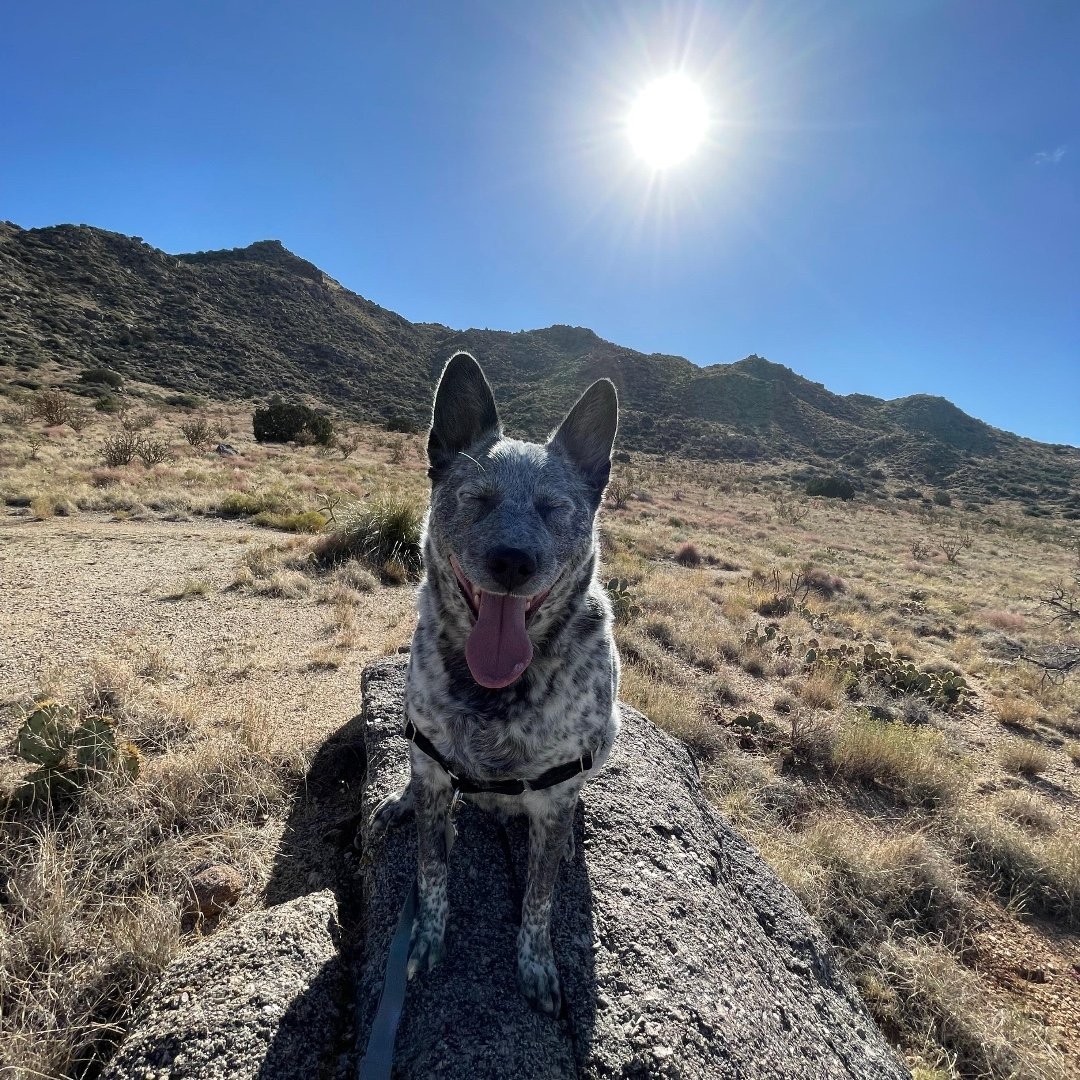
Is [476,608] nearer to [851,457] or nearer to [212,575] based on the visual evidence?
[212,575]

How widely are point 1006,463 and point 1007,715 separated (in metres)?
81.0

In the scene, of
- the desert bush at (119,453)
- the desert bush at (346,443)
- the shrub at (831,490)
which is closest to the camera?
the desert bush at (119,453)

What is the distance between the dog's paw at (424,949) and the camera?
7.29 feet

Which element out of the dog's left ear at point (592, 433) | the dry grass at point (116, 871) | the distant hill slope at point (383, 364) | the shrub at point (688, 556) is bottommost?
the dry grass at point (116, 871)

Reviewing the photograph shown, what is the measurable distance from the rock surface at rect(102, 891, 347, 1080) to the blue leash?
0.77ft

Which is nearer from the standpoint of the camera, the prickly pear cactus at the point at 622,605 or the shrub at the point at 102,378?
the prickly pear cactus at the point at 622,605

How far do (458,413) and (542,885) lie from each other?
93.3 inches

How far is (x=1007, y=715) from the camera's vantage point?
Answer: 7.76m

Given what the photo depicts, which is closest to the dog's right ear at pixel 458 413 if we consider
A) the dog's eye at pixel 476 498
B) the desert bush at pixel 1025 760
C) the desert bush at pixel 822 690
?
the dog's eye at pixel 476 498

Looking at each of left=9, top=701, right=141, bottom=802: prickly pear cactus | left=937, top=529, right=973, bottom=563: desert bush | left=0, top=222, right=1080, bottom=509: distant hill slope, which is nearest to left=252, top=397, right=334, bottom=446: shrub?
left=0, top=222, right=1080, bottom=509: distant hill slope

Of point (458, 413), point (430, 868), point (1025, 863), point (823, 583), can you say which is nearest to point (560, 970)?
point (430, 868)

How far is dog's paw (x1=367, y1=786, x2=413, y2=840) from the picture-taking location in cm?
294

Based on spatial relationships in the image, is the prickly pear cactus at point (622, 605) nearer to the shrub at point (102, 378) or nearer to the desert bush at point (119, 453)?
the desert bush at point (119, 453)

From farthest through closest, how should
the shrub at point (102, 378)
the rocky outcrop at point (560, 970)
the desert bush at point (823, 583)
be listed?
1. the shrub at point (102, 378)
2. the desert bush at point (823, 583)
3. the rocky outcrop at point (560, 970)
